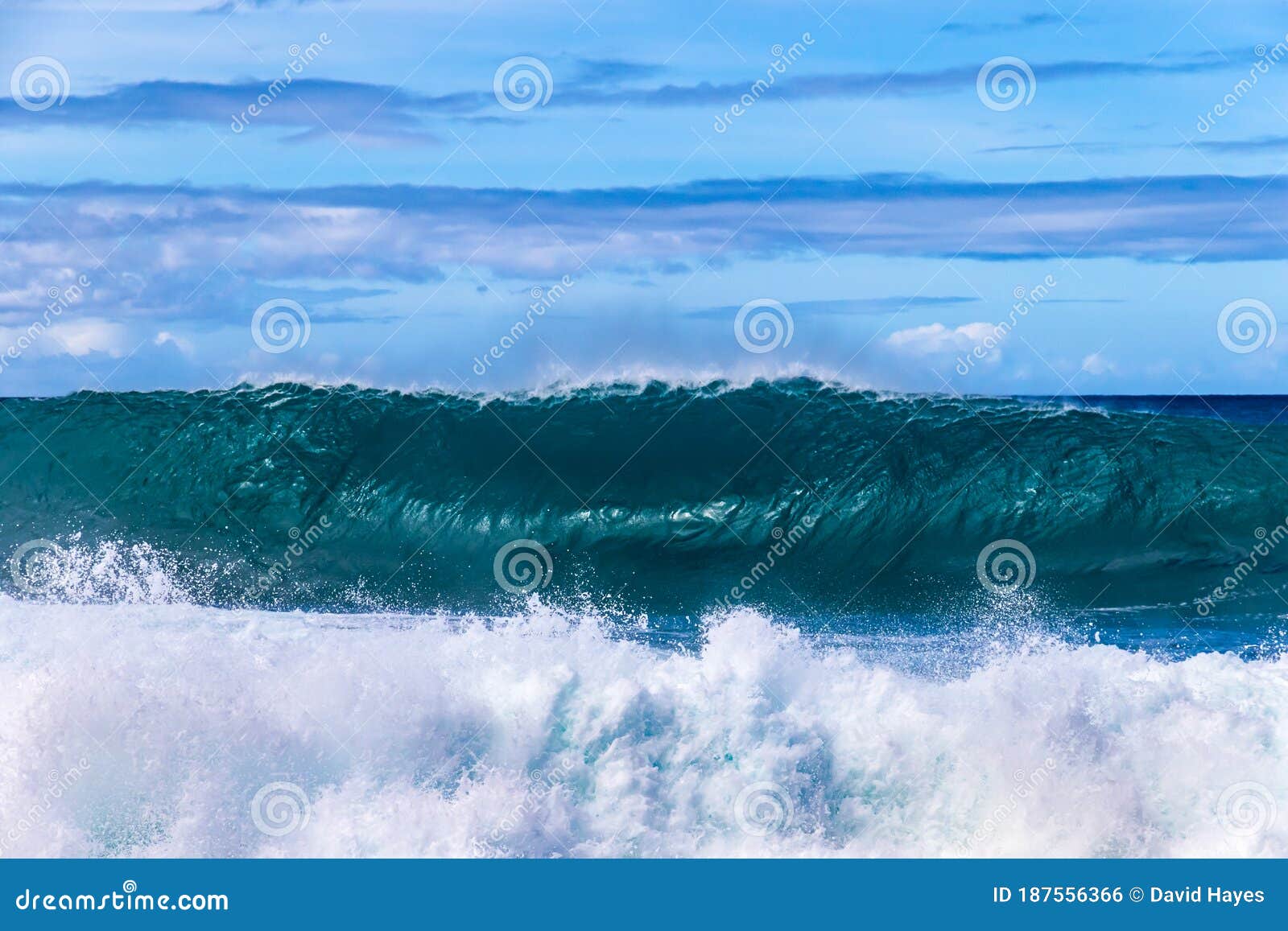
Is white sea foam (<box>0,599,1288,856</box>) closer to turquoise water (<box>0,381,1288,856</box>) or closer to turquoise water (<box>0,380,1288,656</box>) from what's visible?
turquoise water (<box>0,381,1288,856</box>)

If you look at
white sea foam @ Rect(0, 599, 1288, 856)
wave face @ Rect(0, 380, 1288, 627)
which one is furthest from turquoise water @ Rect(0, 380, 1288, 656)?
white sea foam @ Rect(0, 599, 1288, 856)

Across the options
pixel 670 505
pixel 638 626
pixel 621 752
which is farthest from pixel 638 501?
pixel 621 752

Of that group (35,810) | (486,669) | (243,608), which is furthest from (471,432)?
(35,810)

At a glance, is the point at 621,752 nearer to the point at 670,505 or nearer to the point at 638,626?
the point at 638,626

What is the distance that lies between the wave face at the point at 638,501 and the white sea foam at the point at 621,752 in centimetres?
411

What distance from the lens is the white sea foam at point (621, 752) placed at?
21.7 ft

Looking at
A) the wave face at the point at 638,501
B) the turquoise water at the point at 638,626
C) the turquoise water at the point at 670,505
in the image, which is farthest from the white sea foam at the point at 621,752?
the wave face at the point at 638,501

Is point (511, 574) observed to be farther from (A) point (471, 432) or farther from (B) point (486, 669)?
(B) point (486, 669)

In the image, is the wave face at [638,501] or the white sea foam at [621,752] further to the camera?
the wave face at [638,501]

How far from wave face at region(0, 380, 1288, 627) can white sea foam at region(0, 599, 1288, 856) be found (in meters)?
4.11

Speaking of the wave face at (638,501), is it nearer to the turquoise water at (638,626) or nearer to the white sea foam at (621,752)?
the turquoise water at (638,626)

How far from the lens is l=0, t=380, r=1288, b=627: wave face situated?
12.2m

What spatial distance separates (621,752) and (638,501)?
600 cm

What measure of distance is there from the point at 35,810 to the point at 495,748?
2632 mm
